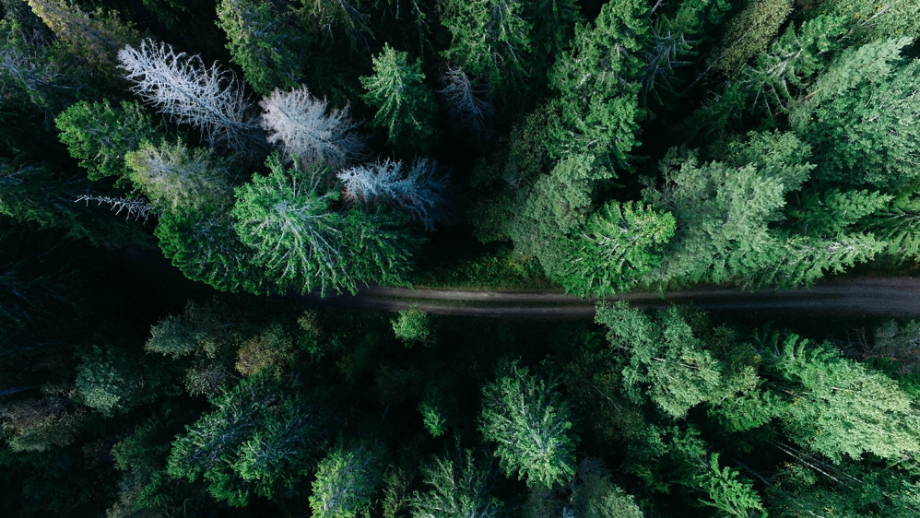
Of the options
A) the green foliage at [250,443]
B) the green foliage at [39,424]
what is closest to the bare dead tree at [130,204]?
the green foliage at [250,443]

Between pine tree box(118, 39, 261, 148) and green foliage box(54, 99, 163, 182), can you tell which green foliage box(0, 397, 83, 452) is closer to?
green foliage box(54, 99, 163, 182)

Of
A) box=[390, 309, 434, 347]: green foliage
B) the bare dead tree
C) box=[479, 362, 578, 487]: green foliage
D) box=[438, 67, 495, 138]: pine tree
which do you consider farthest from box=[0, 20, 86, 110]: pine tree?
box=[479, 362, 578, 487]: green foliage

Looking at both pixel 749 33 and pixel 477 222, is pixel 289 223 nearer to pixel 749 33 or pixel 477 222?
pixel 477 222

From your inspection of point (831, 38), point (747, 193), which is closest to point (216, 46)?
point (747, 193)

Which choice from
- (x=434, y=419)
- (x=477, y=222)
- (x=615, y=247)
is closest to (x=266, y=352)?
(x=434, y=419)

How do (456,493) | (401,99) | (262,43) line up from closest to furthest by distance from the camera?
(262,43) < (401,99) < (456,493)
